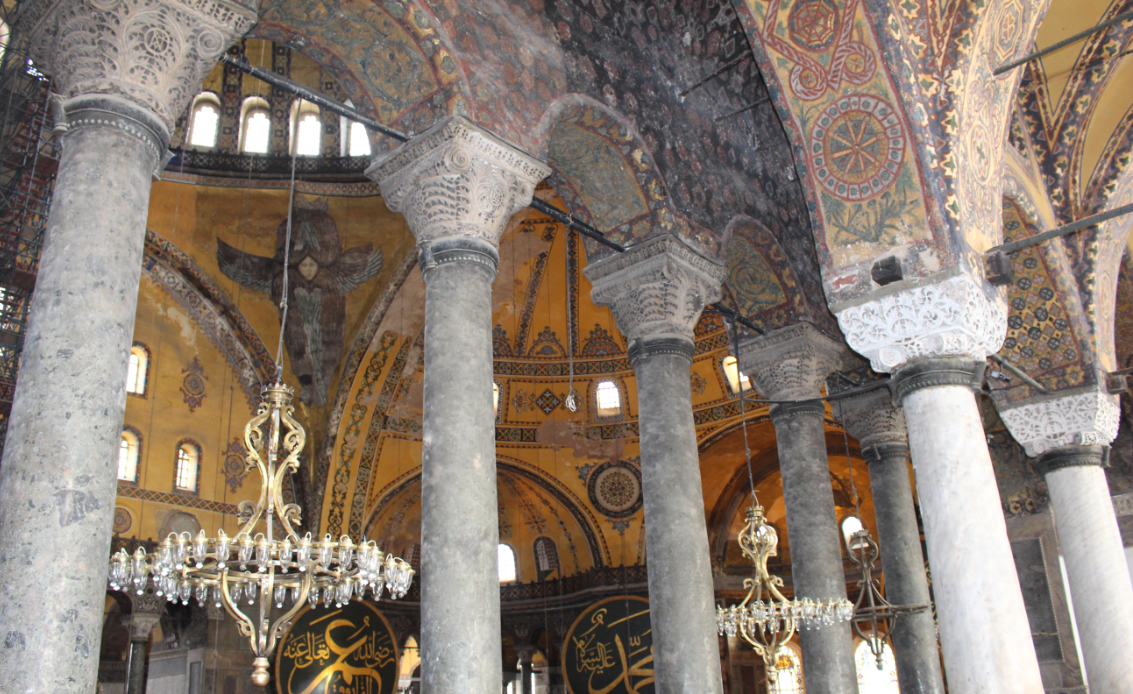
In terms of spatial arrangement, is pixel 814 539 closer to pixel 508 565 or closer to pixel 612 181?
pixel 612 181

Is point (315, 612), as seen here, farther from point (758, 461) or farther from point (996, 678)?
point (996, 678)

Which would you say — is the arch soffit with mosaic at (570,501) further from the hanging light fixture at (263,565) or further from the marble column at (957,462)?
the hanging light fixture at (263,565)

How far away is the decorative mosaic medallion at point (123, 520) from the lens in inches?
388

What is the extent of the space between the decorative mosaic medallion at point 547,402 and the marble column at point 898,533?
501cm

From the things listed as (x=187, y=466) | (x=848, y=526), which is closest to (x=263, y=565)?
(x=187, y=466)

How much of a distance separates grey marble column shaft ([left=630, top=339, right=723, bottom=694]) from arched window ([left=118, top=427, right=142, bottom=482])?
250 inches

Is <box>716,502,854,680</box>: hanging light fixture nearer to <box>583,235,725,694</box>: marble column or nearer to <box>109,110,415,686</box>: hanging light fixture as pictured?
<box>583,235,725,694</box>: marble column

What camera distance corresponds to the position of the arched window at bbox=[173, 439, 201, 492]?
10.6 m

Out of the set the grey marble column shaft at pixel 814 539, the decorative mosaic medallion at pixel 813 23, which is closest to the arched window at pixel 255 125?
the grey marble column shaft at pixel 814 539

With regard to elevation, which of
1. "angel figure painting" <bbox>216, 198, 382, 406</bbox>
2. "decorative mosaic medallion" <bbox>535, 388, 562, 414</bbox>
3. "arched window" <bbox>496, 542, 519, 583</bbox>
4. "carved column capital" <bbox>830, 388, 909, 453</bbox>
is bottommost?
"arched window" <bbox>496, 542, 519, 583</bbox>

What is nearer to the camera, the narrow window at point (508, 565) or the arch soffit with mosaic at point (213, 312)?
the arch soffit with mosaic at point (213, 312)

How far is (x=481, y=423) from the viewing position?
15.6ft

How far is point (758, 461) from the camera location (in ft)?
48.0

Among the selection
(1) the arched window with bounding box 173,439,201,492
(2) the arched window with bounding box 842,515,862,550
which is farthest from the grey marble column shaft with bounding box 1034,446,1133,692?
(1) the arched window with bounding box 173,439,201,492
